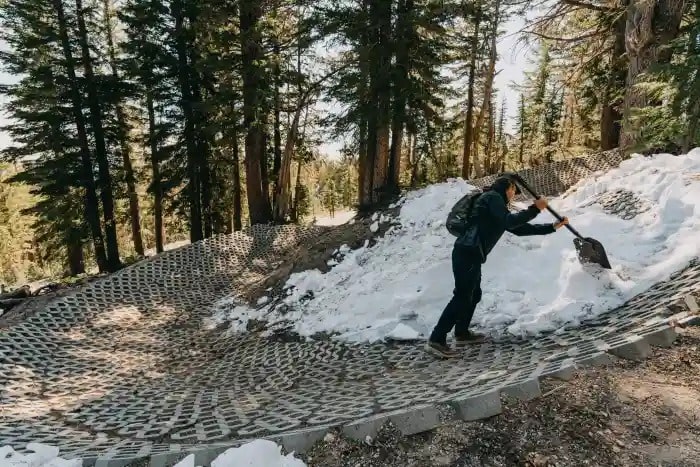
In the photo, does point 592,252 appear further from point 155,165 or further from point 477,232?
point 155,165

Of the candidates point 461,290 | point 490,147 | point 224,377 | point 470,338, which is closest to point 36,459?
point 224,377

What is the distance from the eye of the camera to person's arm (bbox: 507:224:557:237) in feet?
14.8

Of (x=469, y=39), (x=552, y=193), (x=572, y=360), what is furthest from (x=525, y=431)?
(x=469, y=39)

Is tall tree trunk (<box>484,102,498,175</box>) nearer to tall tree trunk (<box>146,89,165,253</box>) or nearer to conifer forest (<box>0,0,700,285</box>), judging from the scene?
conifer forest (<box>0,0,700,285</box>)

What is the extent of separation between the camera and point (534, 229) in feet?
15.0

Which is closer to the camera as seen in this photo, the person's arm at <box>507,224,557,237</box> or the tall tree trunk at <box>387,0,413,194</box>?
the person's arm at <box>507,224,557,237</box>

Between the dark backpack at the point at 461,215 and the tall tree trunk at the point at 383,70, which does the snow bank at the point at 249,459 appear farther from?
the tall tree trunk at the point at 383,70

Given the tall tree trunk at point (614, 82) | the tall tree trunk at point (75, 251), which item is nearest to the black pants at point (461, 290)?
the tall tree trunk at point (614, 82)

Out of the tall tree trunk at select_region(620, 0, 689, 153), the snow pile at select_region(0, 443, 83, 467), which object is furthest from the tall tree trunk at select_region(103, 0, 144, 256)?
the tall tree trunk at select_region(620, 0, 689, 153)

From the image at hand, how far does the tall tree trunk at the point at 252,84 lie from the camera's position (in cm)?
1382

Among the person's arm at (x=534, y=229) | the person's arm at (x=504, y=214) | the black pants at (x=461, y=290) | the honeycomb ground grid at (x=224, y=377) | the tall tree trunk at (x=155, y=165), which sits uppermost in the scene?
the tall tree trunk at (x=155, y=165)

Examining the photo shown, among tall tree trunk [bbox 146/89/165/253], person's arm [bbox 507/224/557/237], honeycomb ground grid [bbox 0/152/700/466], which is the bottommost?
honeycomb ground grid [bbox 0/152/700/466]

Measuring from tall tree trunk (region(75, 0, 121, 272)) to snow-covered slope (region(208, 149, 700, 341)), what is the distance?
32.9 ft

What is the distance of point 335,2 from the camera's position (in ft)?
40.0
